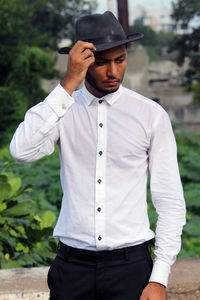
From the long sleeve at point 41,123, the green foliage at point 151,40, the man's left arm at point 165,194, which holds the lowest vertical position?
the green foliage at point 151,40

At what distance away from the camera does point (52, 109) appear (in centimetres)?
256

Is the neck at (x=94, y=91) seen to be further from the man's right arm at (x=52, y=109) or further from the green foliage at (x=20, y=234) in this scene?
the green foliage at (x=20, y=234)

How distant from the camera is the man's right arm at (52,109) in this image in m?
2.49

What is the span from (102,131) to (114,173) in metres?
0.21

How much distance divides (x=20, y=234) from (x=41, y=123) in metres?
2.38

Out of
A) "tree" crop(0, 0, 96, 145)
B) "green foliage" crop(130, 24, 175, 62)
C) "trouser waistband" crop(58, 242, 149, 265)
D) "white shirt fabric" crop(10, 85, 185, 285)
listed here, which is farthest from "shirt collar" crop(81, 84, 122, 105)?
"green foliage" crop(130, 24, 175, 62)

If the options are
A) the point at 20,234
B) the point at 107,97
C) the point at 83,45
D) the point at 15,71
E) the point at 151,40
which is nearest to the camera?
the point at 83,45

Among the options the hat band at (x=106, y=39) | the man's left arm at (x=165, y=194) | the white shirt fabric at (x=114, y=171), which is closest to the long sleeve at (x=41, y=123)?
the white shirt fabric at (x=114, y=171)

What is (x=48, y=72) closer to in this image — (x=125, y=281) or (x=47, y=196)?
(x=47, y=196)

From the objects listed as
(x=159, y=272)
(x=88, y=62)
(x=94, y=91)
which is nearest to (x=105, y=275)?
(x=159, y=272)

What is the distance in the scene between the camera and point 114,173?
8.66 ft

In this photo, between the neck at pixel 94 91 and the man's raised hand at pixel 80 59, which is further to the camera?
the neck at pixel 94 91

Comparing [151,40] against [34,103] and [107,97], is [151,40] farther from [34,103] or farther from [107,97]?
[107,97]

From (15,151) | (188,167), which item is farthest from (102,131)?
(188,167)
